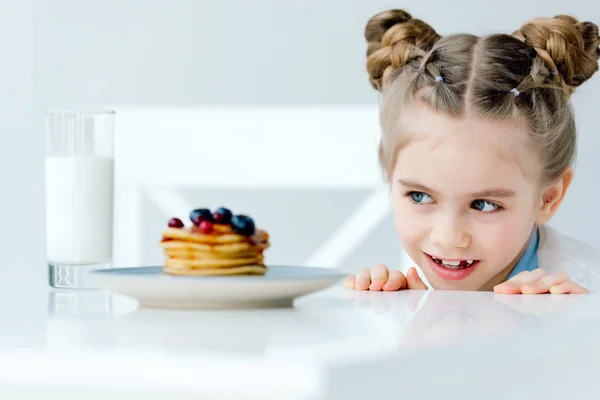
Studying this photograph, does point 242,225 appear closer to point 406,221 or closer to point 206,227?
point 206,227

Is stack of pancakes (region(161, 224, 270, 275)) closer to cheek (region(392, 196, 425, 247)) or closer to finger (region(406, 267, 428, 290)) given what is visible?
finger (region(406, 267, 428, 290))

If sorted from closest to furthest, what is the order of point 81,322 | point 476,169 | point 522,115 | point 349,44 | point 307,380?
point 307,380 < point 81,322 < point 476,169 < point 522,115 < point 349,44

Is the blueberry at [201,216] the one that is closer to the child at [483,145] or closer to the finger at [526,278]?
the finger at [526,278]

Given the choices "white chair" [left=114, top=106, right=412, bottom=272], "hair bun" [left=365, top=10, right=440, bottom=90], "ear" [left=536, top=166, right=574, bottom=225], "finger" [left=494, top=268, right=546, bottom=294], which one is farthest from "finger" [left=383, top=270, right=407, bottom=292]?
"white chair" [left=114, top=106, right=412, bottom=272]

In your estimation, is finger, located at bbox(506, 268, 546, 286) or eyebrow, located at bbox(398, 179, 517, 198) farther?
eyebrow, located at bbox(398, 179, 517, 198)

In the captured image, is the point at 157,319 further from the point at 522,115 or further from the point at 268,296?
the point at 522,115

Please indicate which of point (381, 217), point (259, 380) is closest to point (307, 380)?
point (259, 380)

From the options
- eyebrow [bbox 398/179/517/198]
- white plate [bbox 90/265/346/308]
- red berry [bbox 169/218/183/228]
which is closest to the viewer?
white plate [bbox 90/265/346/308]

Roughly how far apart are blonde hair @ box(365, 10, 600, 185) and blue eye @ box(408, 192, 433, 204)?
0.10 metres

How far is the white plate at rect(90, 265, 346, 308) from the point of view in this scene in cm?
75

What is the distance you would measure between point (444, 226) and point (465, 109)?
0.77 feet

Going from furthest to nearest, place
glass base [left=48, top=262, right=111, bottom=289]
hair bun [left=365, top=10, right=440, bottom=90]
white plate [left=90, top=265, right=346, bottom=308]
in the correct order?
hair bun [left=365, top=10, right=440, bottom=90], glass base [left=48, top=262, right=111, bottom=289], white plate [left=90, top=265, right=346, bottom=308]

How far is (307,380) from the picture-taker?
0.46 meters

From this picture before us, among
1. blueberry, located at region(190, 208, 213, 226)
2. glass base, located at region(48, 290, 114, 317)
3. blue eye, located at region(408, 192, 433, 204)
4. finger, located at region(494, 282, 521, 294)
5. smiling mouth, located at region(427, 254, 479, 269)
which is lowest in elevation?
smiling mouth, located at region(427, 254, 479, 269)
